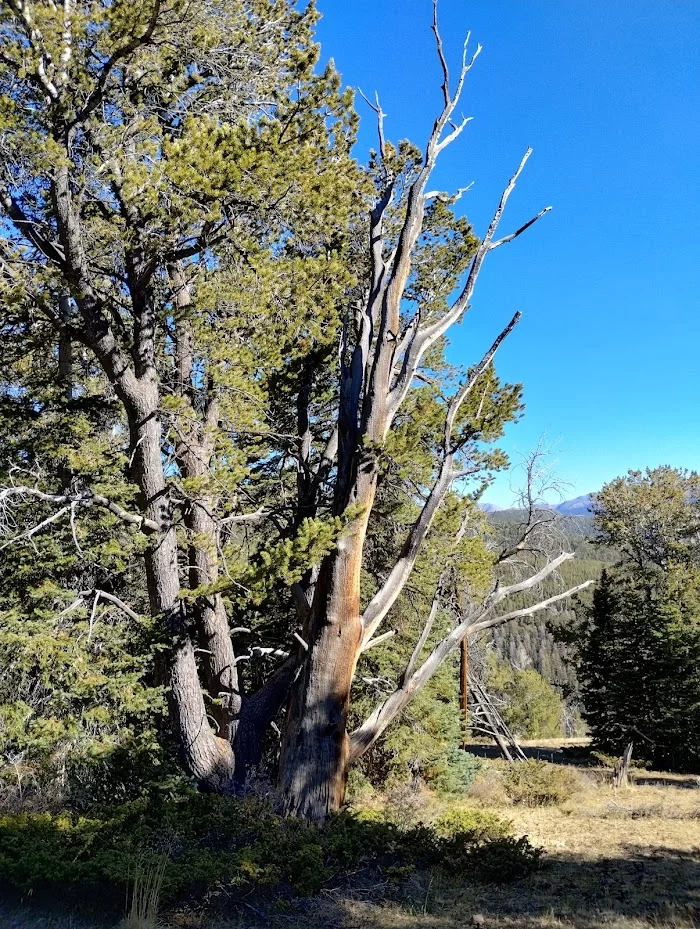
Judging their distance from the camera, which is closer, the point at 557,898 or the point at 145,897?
the point at 145,897

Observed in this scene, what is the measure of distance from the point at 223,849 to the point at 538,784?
26.6ft

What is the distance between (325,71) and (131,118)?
250cm

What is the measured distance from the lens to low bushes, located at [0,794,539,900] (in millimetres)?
4273

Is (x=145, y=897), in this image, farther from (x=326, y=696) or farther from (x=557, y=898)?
(x=557, y=898)

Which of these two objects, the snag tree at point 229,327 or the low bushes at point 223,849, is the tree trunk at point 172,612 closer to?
the snag tree at point 229,327

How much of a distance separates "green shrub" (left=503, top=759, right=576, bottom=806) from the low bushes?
17.2 ft

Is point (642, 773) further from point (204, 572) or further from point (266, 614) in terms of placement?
point (204, 572)

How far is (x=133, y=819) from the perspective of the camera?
5461mm

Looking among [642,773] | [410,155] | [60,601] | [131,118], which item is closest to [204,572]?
[60,601]

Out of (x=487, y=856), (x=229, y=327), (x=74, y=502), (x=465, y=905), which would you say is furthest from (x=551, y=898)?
(x=229, y=327)

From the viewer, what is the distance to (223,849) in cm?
518

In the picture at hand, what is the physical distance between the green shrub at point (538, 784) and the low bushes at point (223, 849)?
5.23 meters

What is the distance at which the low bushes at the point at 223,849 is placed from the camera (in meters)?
4.27

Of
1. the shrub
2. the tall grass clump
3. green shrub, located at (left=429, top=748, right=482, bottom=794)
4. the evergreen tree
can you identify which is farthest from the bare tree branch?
the evergreen tree
